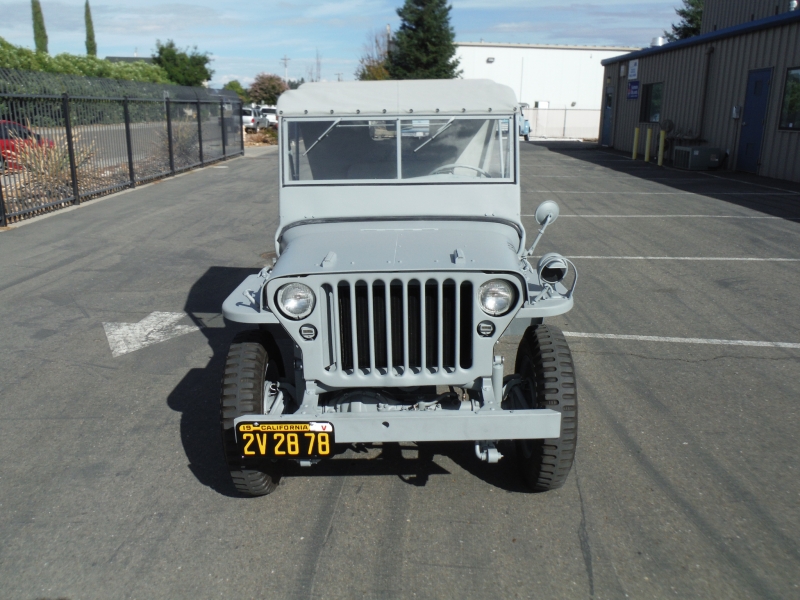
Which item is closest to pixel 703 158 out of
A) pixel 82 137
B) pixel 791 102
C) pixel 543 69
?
pixel 791 102

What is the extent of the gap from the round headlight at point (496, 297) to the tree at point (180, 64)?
2324 inches

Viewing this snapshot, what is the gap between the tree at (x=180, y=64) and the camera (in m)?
57.4

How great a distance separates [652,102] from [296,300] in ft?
88.8

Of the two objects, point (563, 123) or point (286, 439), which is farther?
point (563, 123)

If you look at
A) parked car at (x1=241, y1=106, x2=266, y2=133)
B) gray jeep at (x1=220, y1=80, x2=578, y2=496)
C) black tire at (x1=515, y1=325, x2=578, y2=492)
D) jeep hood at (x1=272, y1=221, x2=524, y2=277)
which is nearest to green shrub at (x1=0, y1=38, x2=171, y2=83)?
parked car at (x1=241, y1=106, x2=266, y2=133)

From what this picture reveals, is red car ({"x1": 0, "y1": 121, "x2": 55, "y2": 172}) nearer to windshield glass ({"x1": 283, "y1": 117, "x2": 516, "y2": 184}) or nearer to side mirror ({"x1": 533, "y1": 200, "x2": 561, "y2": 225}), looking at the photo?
windshield glass ({"x1": 283, "y1": 117, "x2": 516, "y2": 184})

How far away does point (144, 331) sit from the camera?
22.7 feet

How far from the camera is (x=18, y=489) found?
13.5ft

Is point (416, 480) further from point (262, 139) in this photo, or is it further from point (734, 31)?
point (262, 139)

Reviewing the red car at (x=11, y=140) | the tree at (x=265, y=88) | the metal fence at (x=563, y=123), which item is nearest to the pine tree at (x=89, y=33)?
the tree at (x=265, y=88)

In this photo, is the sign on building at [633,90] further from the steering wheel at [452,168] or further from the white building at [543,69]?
the steering wheel at [452,168]

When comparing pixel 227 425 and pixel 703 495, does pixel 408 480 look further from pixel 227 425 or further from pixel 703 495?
pixel 703 495

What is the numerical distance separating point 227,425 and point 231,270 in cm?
591

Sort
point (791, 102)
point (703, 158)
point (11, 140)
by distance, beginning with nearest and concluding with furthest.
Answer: point (11, 140), point (791, 102), point (703, 158)
